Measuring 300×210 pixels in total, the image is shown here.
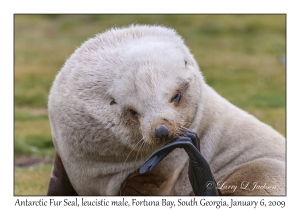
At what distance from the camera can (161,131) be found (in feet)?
17.6

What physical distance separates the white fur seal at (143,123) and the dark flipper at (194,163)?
0.35 ft

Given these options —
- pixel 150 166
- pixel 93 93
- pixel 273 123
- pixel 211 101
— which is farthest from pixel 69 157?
pixel 273 123

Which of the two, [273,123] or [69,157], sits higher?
[69,157]

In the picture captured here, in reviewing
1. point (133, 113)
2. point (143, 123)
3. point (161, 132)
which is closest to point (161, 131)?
point (161, 132)

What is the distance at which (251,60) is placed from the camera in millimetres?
21672

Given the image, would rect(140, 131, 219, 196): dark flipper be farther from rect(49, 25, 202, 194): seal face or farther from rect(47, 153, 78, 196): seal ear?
rect(47, 153, 78, 196): seal ear

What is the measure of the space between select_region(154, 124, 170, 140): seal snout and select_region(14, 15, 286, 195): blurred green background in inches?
87.9

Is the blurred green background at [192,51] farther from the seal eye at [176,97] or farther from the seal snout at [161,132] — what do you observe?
the seal snout at [161,132]

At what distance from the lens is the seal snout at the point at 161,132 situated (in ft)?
17.6

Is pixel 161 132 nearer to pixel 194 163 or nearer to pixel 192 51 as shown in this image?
pixel 194 163

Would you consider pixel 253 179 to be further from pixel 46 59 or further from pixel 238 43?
pixel 238 43

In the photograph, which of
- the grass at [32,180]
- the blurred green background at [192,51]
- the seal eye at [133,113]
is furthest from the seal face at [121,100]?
the grass at [32,180]

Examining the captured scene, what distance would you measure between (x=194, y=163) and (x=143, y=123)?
0.64 metres

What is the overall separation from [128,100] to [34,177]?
3.67m
